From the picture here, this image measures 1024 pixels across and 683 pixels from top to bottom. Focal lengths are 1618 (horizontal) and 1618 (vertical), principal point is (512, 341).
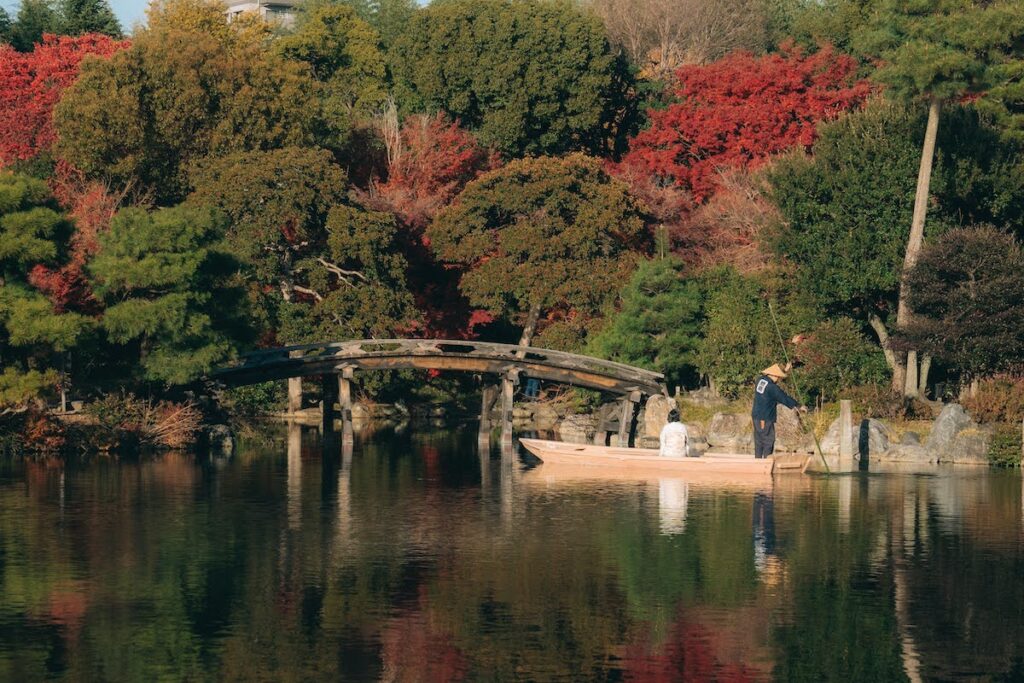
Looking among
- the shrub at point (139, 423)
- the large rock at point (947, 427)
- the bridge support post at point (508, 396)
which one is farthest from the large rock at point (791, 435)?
the shrub at point (139, 423)

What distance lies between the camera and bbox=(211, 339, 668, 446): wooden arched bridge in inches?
2068

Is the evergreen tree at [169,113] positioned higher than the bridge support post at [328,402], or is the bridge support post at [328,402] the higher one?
the evergreen tree at [169,113]

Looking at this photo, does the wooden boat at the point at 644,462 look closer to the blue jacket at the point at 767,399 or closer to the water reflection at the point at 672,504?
the water reflection at the point at 672,504

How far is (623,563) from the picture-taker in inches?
1123

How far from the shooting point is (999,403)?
4741 centimetres

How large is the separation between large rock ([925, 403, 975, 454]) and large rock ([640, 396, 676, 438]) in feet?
28.6

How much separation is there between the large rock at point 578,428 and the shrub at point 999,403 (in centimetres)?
1341

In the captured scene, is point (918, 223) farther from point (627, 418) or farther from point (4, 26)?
point (4, 26)

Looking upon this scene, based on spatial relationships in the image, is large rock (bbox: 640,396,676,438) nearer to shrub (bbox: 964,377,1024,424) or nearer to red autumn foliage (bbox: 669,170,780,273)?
shrub (bbox: 964,377,1024,424)

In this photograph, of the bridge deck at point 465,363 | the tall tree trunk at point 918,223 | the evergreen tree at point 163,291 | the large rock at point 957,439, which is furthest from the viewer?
the bridge deck at point 465,363

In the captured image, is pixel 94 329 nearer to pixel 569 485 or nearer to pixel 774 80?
pixel 569 485

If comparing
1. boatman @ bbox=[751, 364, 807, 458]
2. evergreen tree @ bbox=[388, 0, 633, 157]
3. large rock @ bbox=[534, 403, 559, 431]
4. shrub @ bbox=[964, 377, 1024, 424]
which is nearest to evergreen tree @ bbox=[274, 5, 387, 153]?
evergreen tree @ bbox=[388, 0, 633, 157]

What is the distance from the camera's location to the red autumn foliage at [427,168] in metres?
65.2

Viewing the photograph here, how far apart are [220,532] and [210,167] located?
1235 inches
